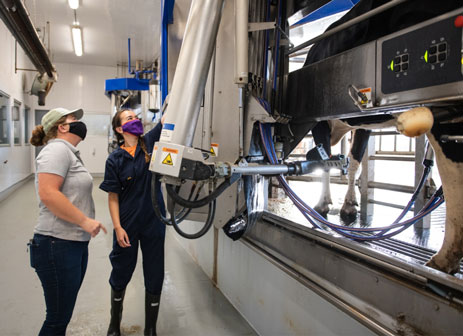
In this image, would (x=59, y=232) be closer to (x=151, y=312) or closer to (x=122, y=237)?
(x=122, y=237)

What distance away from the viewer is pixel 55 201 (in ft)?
4.71

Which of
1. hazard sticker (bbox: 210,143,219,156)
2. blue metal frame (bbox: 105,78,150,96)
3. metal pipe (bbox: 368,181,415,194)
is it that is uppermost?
blue metal frame (bbox: 105,78,150,96)

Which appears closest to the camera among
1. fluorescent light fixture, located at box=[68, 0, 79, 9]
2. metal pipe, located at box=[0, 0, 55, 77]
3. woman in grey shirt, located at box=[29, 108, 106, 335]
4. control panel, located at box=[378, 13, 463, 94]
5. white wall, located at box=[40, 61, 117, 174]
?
control panel, located at box=[378, 13, 463, 94]

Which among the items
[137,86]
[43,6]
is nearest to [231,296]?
[137,86]

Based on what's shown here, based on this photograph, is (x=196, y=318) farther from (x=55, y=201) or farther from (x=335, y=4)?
(x=335, y=4)

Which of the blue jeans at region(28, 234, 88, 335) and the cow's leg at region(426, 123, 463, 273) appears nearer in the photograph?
the cow's leg at region(426, 123, 463, 273)

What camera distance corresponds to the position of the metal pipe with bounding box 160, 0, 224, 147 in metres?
1.23

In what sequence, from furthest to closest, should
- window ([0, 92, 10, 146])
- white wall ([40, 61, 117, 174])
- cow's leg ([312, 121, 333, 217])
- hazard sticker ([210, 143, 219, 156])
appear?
white wall ([40, 61, 117, 174])
window ([0, 92, 10, 146])
cow's leg ([312, 121, 333, 217])
hazard sticker ([210, 143, 219, 156])

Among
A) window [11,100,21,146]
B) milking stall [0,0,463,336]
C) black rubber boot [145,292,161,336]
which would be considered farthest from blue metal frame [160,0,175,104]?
window [11,100,21,146]

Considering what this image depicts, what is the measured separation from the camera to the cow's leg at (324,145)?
2.46 meters

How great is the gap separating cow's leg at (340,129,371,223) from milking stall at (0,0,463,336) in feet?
0.06

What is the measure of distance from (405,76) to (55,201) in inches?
58.8

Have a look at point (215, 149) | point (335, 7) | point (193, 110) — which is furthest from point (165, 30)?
point (335, 7)

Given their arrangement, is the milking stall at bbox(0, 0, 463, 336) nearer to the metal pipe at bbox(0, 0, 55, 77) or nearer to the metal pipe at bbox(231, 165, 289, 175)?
the metal pipe at bbox(231, 165, 289, 175)
